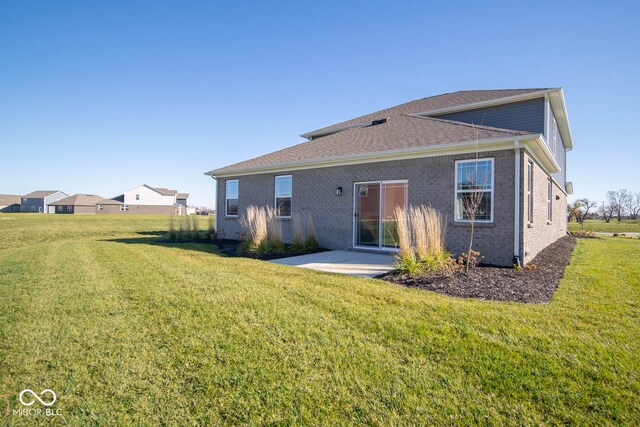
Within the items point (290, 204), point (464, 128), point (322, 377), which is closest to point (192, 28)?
point (290, 204)

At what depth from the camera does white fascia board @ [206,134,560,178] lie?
269 inches

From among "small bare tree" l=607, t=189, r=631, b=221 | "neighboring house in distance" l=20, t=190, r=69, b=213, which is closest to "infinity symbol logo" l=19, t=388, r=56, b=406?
"small bare tree" l=607, t=189, r=631, b=221

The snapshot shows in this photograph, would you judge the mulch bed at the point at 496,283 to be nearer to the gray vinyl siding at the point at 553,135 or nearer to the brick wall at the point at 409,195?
the brick wall at the point at 409,195

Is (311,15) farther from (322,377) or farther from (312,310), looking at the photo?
(322,377)

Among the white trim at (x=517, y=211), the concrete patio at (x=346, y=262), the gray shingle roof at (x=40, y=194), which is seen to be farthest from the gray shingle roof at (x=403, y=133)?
the gray shingle roof at (x=40, y=194)

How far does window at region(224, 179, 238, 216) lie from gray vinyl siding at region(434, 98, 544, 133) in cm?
969

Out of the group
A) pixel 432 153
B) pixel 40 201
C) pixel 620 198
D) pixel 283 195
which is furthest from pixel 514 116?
pixel 40 201

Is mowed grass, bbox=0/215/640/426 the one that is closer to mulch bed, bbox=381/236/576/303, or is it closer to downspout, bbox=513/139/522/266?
mulch bed, bbox=381/236/576/303

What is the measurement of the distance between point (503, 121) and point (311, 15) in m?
7.52

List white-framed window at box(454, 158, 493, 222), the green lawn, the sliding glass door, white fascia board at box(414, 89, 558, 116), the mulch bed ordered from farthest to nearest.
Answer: the green lawn
white fascia board at box(414, 89, 558, 116)
the sliding glass door
white-framed window at box(454, 158, 493, 222)
the mulch bed

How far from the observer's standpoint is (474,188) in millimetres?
7316

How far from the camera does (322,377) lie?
2.52 m

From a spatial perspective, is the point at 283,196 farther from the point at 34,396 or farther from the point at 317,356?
the point at 34,396

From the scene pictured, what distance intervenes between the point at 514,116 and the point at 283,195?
856cm
